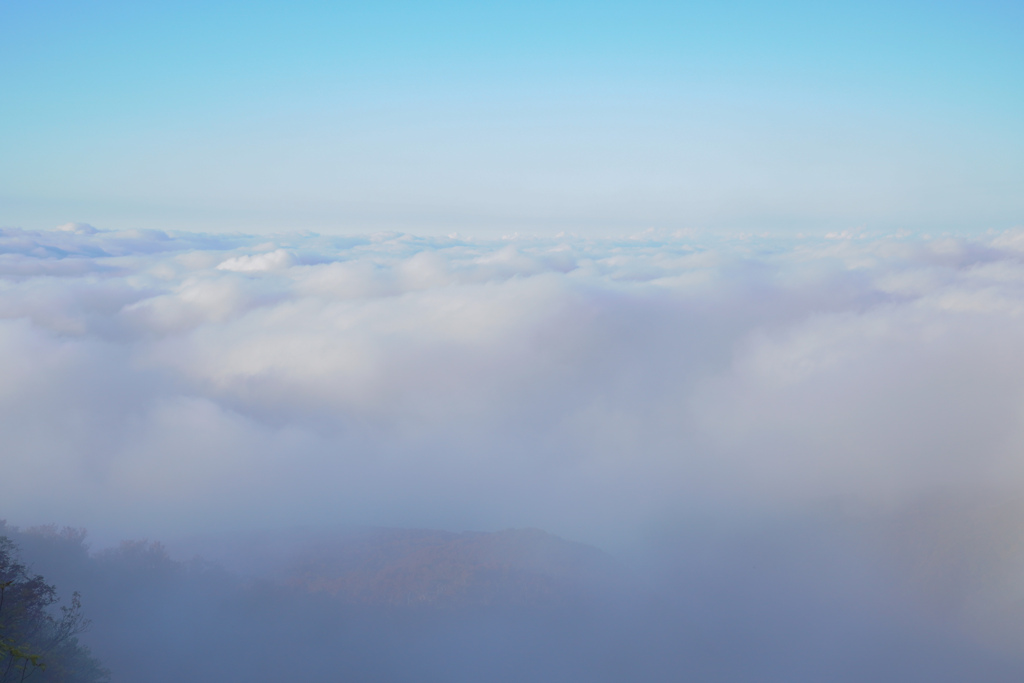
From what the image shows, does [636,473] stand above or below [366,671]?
below

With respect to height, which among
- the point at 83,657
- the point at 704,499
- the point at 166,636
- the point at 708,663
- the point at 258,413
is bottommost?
the point at 704,499

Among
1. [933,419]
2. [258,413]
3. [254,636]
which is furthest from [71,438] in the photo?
[933,419]

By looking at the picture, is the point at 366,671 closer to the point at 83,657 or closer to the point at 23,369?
the point at 83,657

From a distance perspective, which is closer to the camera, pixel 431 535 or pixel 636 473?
pixel 431 535

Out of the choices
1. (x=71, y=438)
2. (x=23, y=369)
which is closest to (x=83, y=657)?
(x=71, y=438)

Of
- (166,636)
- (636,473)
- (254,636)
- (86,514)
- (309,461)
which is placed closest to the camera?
(166,636)

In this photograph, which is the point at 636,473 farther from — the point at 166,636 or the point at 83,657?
the point at 83,657

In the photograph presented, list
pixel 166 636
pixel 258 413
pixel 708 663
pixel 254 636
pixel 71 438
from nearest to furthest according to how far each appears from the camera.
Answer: pixel 166 636 < pixel 254 636 < pixel 708 663 < pixel 71 438 < pixel 258 413

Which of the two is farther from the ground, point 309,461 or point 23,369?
point 23,369

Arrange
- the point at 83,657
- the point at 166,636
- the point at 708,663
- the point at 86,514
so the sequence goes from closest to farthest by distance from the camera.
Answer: the point at 83,657, the point at 166,636, the point at 708,663, the point at 86,514
